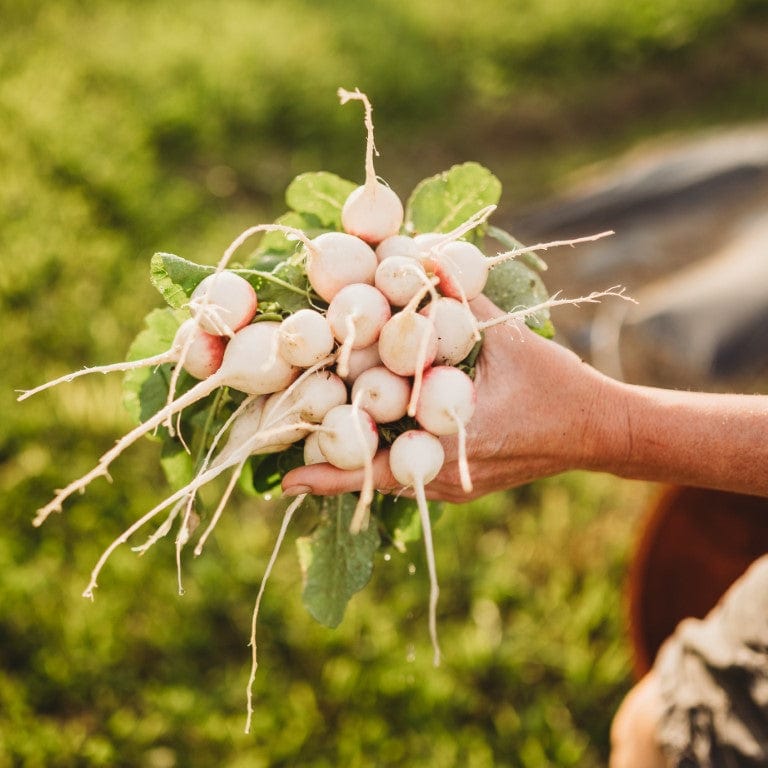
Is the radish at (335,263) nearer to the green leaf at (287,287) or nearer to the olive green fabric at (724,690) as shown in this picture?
the green leaf at (287,287)

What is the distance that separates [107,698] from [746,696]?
5.92 feet

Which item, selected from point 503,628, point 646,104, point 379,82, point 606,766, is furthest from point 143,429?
point 646,104

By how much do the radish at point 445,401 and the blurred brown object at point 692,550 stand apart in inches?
58.0

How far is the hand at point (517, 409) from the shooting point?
1.22m

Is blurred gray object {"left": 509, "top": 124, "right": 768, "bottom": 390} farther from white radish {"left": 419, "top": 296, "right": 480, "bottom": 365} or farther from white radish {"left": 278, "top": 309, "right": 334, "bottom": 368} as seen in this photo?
white radish {"left": 278, "top": 309, "right": 334, "bottom": 368}

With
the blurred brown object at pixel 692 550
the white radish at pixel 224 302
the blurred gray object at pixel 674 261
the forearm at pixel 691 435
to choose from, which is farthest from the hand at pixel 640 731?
the blurred gray object at pixel 674 261

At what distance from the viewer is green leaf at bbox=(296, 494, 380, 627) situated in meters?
1.39

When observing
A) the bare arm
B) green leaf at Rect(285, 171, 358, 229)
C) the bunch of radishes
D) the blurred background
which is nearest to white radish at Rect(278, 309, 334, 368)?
the bunch of radishes

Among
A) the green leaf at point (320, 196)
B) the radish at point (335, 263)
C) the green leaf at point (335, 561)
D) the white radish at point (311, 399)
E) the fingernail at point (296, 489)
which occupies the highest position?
the green leaf at point (320, 196)

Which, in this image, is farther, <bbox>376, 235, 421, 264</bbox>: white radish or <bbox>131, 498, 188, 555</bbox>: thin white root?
<bbox>376, 235, 421, 264</bbox>: white radish

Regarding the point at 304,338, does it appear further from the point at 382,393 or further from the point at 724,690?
the point at 724,690

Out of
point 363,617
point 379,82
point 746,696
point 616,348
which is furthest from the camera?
point 379,82

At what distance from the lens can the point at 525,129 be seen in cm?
532

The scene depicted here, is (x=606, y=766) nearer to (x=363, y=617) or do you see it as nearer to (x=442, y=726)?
(x=442, y=726)
